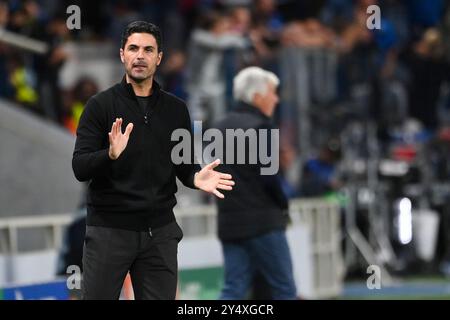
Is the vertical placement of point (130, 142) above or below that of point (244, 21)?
below

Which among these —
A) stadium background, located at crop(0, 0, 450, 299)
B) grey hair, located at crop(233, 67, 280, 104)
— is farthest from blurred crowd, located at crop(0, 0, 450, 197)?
grey hair, located at crop(233, 67, 280, 104)

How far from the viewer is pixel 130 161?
7031 mm

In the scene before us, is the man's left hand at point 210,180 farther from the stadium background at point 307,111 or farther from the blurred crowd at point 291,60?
the blurred crowd at point 291,60

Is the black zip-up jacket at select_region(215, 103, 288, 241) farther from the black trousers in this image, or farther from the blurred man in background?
the black trousers

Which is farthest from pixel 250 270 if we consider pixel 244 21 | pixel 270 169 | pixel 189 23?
pixel 189 23

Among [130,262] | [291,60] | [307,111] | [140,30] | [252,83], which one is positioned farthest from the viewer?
[307,111]

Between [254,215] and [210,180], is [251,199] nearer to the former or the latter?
[254,215]

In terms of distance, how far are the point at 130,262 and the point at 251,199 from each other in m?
2.85

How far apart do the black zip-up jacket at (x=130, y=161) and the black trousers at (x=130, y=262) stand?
0.17ft

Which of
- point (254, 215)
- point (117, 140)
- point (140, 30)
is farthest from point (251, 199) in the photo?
point (117, 140)

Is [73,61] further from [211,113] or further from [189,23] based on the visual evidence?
[211,113]

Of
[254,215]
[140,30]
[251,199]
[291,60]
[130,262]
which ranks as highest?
[291,60]

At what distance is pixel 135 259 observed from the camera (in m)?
7.20
